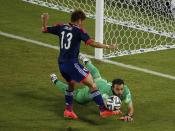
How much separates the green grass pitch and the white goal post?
0.52m

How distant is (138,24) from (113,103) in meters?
5.53

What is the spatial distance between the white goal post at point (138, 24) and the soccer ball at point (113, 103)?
4.15 meters

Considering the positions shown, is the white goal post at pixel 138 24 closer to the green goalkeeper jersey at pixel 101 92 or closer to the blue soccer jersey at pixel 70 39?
the green goalkeeper jersey at pixel 101 92

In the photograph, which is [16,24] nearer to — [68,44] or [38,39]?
[38,39]

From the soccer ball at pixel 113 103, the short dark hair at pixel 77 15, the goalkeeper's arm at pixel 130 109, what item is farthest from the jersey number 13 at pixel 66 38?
the goalkeeper's arm at pixel 130 109

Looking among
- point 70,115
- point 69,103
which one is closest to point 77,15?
point 69,103

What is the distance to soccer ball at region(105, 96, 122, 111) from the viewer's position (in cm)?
1034

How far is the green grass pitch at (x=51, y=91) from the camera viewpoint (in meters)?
10.1

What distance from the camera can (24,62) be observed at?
13.3 m

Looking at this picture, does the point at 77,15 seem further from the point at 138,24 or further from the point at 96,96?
the point at 138,24

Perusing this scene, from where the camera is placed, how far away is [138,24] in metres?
15.6

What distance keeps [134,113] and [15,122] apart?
1.85 meters

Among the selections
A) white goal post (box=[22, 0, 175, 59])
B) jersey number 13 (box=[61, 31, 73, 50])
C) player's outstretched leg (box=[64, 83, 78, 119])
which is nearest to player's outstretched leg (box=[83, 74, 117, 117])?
player's outstretched leg (box=[64, 83, 78, 119])

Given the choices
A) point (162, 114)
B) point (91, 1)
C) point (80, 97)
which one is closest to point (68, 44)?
point (80, 97)
